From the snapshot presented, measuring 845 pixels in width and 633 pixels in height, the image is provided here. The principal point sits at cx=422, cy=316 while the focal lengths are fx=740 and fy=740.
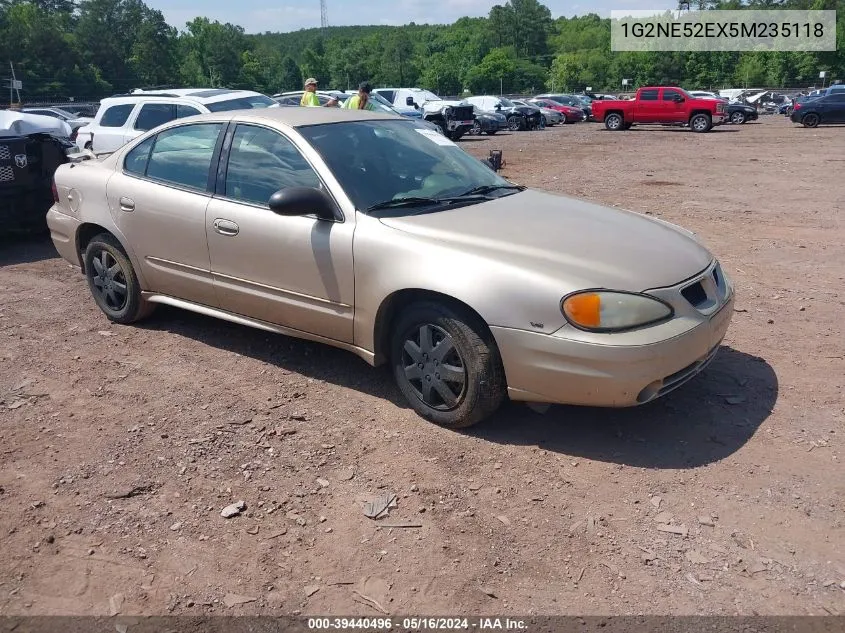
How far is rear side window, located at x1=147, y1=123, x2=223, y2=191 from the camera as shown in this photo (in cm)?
478

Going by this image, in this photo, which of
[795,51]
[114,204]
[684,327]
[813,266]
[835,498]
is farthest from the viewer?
[795,51]

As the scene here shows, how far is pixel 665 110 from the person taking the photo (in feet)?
99.5

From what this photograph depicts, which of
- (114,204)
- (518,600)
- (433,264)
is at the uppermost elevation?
(114,204)

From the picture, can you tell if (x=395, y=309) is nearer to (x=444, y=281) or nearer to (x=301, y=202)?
(x=444, y=281)

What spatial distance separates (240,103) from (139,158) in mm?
5844

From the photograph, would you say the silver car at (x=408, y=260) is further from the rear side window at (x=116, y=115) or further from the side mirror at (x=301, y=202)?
the rear side window at (x=116, y=115)

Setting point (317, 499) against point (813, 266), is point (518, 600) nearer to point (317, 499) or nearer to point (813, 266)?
point (317, 499)

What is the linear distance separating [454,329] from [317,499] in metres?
1.05

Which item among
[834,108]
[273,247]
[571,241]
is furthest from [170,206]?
[834,108]

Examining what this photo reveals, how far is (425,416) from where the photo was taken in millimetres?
3986

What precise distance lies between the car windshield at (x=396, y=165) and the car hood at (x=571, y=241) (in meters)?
0.25

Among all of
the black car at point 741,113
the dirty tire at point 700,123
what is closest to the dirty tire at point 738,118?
the black car at point 741,113

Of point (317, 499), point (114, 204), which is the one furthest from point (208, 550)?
point (114, 204)

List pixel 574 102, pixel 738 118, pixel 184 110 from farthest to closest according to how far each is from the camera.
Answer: pixel 574 102 < pixel 738 118 < pixel 184 110
